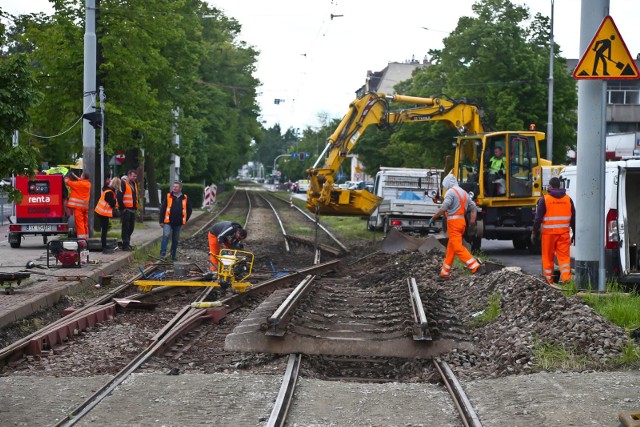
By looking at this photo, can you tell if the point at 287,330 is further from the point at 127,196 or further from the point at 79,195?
the point at 79,195

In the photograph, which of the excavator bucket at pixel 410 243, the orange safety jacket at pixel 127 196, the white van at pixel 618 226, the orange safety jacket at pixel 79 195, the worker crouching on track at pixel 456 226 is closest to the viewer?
the white van at pixel 618 226

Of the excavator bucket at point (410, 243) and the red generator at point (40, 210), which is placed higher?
the red generator at point (40, 210)

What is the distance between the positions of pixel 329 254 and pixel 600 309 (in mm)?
14160

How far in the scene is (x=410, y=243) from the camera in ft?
75.0

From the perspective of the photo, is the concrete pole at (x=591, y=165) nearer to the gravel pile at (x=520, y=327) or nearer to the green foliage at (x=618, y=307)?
the green foliage at (x=618, y=307)

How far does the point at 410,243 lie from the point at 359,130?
14.9 ft

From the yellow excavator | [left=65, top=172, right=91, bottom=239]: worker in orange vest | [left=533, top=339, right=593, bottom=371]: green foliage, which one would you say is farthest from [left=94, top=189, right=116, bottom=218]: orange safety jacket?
[left=533, top=339, right=593, bottom=371]: green foliage

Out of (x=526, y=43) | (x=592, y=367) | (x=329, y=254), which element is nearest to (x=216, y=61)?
(x=526, y=43)

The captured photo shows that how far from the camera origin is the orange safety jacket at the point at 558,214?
49.8 ft

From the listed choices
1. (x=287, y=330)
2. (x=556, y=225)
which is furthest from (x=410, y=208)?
(x=287, y=330)

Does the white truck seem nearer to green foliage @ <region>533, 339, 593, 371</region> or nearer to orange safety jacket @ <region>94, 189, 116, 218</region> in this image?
orange safety jacket @ <region>94, 189, 116, 218</region>

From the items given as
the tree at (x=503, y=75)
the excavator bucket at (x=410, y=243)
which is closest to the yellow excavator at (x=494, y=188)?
the excavator bucket at (x=410, y=243)

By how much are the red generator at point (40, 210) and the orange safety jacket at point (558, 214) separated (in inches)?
522

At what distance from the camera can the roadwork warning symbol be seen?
37.9ft
